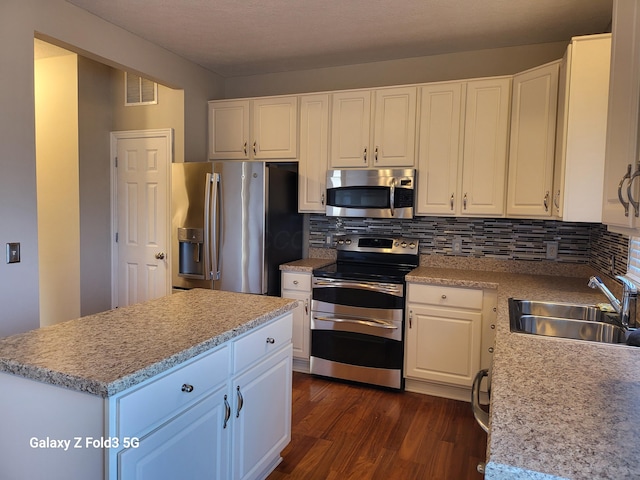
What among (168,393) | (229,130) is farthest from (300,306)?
(168,393)

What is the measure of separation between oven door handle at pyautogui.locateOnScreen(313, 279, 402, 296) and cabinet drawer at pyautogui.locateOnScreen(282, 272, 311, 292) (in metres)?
0.09

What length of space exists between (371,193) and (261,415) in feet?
6.40

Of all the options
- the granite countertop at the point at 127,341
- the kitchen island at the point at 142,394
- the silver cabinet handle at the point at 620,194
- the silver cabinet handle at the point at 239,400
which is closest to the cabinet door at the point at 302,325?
the granite countertop at the point at 127,341

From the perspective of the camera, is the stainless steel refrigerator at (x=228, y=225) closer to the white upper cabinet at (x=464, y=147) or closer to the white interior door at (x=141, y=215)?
the white interior door at (x=141, y=215)

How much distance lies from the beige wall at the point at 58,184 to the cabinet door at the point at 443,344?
2.86 meters

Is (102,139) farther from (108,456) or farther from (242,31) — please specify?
(108,456)

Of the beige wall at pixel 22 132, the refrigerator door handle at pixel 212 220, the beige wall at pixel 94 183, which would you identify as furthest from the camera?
the beige wall at pixel 94 183

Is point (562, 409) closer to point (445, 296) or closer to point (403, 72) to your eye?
point (445, 296)

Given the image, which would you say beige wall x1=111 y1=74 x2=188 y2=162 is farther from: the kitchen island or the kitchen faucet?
the kitchen faucet

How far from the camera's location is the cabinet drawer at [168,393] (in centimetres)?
125

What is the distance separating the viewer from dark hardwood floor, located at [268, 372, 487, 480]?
2299 millimetres

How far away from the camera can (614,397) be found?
1.11m

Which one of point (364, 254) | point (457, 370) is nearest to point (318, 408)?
point (457, 370)

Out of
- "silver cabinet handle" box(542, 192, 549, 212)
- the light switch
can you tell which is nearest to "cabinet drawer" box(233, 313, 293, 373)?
the light switch
